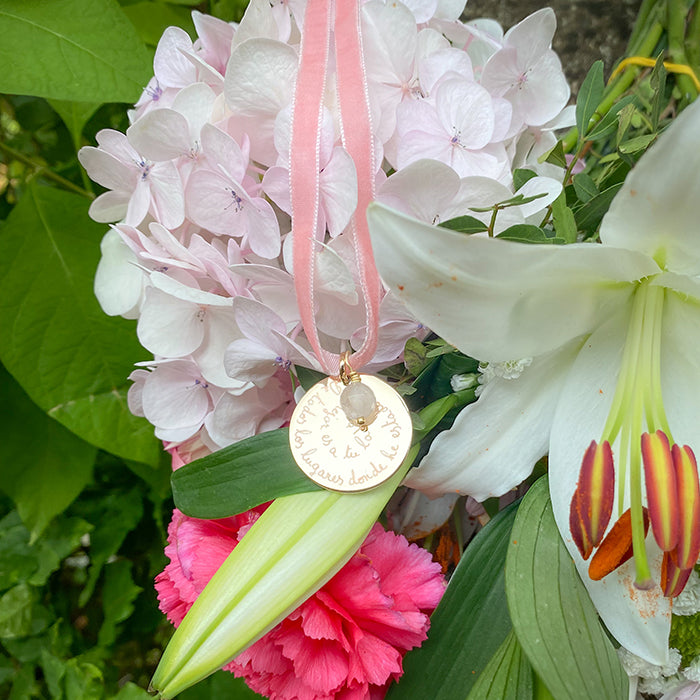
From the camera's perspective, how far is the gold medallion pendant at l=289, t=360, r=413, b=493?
0.36 meters

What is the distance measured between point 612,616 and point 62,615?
708 mm

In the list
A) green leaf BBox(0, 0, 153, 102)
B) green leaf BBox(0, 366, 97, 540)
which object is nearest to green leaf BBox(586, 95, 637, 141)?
green leaf BBox(0, 0, 153, 102)

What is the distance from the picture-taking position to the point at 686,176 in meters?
0.27

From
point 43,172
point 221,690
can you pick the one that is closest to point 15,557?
point 221,690

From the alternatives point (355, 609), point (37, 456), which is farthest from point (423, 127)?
point (37, 456)

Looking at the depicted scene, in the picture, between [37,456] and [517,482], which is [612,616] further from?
[37,456]

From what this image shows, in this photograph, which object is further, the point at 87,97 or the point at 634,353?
the point at 87,97

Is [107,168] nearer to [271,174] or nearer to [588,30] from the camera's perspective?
[271,174]

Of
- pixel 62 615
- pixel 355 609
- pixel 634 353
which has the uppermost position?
pixel 634 353

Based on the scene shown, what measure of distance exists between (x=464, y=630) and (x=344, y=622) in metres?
0.07

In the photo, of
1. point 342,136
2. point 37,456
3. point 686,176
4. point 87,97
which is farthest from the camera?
point 37,456

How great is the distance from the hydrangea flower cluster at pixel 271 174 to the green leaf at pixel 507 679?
0.54 feet

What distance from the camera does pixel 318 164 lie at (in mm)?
366

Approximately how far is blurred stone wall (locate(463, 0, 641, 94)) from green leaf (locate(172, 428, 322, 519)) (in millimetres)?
563
